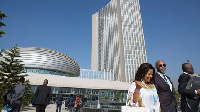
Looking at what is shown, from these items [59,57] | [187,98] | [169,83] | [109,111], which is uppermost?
[59,57]

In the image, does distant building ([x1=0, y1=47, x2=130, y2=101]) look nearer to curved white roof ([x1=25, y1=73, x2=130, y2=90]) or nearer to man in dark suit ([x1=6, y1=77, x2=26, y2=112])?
curved white roof ([x1=25, y1=73, x2=130, y2=90])

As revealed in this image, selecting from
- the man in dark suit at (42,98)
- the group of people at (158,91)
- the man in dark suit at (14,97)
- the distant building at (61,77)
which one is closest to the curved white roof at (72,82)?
the distant building at (61,77)

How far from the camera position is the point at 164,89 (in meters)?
4.53

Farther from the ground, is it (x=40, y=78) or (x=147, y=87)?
(x=40, y=78)

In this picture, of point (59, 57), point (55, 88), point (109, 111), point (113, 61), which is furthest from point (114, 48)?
point (109, 111)

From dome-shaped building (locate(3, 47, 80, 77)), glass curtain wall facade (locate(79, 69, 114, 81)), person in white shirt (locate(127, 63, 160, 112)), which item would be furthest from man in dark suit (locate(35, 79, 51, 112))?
glass curtain wall facade (locate(79, 69, 114, 81))

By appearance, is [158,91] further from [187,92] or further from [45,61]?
[45,61]

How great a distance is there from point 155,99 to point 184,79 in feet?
5.11

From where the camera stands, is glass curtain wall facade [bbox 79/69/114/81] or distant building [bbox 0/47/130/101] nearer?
distant building [bbox 0/47/130/101]

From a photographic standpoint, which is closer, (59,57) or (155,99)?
(155,99)

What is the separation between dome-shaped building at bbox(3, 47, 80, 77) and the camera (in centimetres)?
7381

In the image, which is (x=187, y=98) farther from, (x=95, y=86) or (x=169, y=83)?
(x=95, y=86)

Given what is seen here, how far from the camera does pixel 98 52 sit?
13988 centimetres

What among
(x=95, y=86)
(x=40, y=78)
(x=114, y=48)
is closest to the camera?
(x=40, y=78)
